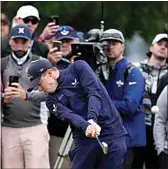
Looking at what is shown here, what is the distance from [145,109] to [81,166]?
6.42 ft

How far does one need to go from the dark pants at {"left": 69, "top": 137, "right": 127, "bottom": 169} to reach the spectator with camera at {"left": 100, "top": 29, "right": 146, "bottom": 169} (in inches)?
41.1

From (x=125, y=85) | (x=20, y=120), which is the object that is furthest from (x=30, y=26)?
(x=125, y=85)

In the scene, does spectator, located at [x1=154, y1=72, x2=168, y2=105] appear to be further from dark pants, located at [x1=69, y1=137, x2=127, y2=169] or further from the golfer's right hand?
the golfer's right hand

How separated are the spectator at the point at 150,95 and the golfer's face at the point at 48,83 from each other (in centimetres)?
205

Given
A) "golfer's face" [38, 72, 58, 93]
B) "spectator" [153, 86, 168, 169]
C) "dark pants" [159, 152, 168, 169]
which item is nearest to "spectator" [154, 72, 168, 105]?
"spectator" [153, 86, 168, 169]

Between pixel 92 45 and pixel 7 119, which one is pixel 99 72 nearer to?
pixel 92 45

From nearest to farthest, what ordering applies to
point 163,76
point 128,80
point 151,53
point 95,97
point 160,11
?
point 95,97 < point 128,80 < point 163,76 < point 151,53 < point 160,11

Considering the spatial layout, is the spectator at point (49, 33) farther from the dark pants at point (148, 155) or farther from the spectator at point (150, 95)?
the dark pants at point (148, 155)

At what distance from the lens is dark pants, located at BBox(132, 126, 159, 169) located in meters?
8.48

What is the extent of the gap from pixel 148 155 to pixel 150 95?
0.68 metres

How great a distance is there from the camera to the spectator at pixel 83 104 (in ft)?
21.5

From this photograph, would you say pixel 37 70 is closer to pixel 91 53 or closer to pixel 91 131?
pixel 91 131

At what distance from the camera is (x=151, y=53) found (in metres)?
9.00

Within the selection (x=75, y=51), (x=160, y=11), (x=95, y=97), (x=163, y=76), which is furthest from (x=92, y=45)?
(x=160, y=11)
